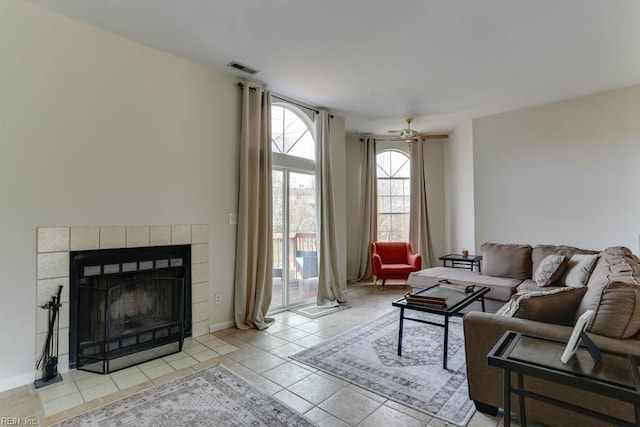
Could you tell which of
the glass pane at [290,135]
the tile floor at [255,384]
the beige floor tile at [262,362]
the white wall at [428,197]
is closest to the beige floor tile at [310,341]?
the tile floor at [255,384]

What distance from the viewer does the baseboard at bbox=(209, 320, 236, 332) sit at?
362 centimetres

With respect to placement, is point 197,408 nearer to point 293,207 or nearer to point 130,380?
point 130,380

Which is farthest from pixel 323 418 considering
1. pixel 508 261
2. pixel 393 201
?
pixel 393 201

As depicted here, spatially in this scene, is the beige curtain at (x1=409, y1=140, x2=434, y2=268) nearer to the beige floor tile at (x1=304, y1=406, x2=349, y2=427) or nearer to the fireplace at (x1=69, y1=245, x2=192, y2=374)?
the fireplace at (x1=69, y1=245, x2=192, y2=374)

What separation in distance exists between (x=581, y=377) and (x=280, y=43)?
3.23 metres

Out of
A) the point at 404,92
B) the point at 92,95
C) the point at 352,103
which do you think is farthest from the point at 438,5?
the point at 92,95

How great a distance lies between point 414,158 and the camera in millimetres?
6602

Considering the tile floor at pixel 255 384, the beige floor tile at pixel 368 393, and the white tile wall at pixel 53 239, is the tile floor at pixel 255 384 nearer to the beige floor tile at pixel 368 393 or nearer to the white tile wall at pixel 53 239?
the beige floor tile at pixel 368 393

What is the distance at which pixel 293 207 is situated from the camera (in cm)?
465

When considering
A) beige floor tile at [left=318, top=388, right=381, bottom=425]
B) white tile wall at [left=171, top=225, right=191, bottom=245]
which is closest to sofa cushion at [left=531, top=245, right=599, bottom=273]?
beige floor tile at [left=318, top=388, right=381, bottom=425]

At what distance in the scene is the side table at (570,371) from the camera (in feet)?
4.21

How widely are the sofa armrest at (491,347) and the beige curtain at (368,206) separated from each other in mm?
4329

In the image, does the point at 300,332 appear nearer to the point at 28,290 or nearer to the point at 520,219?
the point at 28,290

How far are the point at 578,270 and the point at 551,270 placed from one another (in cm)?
26
